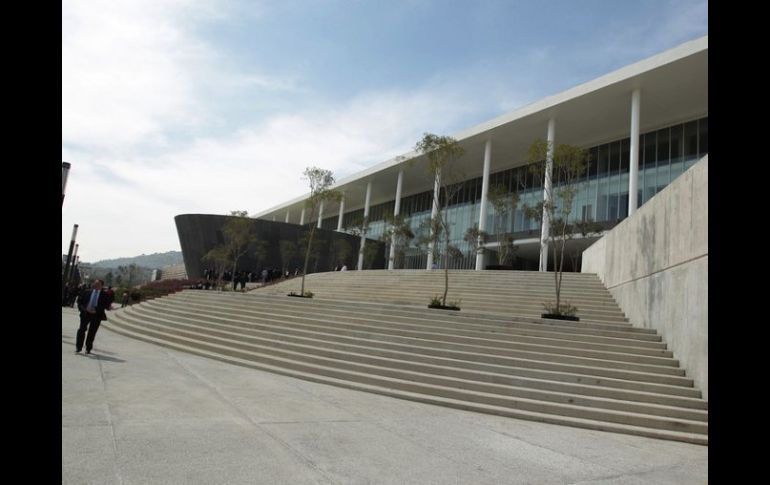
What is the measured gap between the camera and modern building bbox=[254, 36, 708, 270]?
25391 mm

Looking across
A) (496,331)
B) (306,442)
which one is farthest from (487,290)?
(306,442)

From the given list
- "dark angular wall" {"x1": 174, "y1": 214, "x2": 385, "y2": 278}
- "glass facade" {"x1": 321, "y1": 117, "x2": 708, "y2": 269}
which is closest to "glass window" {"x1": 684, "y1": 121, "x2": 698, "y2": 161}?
"glass facade" {"x1": 321, "y1": 117, "x2": 708, "y2": 269}

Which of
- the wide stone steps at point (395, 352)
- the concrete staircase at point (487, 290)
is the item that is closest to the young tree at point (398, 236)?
the concrete staircase at point (487, 290)

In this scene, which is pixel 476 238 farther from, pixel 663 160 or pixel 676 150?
pixel 676 150

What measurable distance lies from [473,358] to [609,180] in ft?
89.3

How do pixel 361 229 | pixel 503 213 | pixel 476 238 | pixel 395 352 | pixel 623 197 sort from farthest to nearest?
1. pixel 361 229
2. pixel 476 238
3. pixel 503 213
4. pixel 623 197
5. pixel 395 352

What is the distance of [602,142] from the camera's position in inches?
1318

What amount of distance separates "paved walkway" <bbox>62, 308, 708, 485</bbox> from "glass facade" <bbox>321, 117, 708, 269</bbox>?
20.3m


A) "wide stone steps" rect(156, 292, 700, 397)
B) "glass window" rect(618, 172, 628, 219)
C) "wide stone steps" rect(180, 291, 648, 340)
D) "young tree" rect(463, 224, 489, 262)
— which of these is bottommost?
"wide stone steps" rect(156, 292, 700, 397)

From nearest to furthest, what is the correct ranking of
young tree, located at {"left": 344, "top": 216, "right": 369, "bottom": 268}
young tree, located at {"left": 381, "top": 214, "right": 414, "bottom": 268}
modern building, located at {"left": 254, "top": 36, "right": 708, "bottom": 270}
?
modern building, located at {"left": 254, "top": 36, "right": 708, "bottom": 270} < young tree, located at {"left": 381, "top": 214, "right": 414, "bottom": 268} < young tree, located at {"left": 344, "top": 216, "right": 369, "bottom": 268}

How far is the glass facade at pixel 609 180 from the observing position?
28516 mm

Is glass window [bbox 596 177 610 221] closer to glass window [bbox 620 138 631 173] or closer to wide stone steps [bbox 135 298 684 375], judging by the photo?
glass window [bbox 620 138 631 173]

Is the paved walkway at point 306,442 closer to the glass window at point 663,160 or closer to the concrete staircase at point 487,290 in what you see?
the concrete staircase at point 487,290
